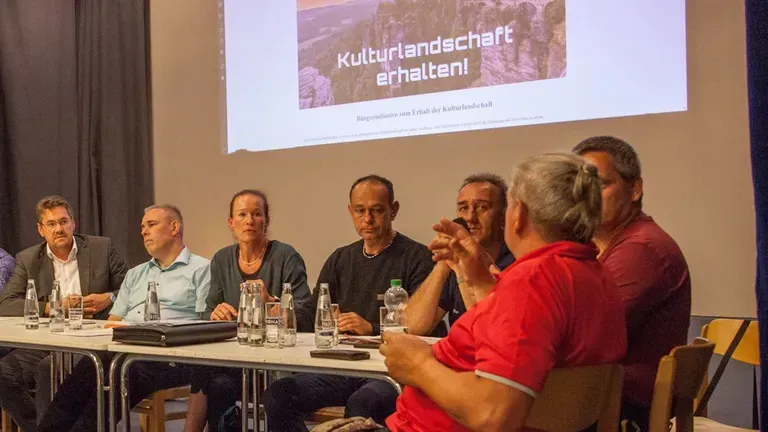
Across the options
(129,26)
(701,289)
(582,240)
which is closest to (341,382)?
(582,240)

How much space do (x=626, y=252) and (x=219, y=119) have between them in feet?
12.0

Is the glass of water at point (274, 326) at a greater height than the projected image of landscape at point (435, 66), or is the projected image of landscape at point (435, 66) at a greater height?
the projected image of landscape at point (435, 66)

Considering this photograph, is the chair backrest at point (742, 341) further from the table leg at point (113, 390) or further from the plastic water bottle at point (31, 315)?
the plastic water bottle at point (31, 315)

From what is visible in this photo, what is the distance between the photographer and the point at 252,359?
91.9 inches

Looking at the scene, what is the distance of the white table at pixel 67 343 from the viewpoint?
2.76 meters

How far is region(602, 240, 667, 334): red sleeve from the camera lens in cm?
197

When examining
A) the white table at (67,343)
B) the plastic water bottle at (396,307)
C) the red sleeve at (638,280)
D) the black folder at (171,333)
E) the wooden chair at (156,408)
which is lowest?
the wooden chair at (156,408)

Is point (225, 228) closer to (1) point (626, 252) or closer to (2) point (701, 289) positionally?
(2) point (701, 289)

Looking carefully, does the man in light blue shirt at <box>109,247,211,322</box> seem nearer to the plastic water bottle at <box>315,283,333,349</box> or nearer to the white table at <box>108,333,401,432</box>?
the white table at <box>108,333,401,432</box>

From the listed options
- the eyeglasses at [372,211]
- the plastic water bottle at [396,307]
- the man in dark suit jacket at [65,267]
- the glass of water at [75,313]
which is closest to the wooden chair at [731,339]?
the plastic water bottle at [396,307]

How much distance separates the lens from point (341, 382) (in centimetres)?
297

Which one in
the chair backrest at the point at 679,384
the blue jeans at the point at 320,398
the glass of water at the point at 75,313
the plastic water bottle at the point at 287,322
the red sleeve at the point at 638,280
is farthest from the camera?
the glass of water at the point at 75,313

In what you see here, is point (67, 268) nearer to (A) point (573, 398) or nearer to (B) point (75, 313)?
(B) point (75, 313)

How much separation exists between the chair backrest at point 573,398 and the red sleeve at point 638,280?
435 mm
